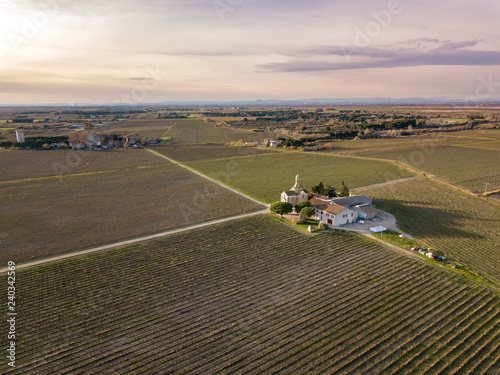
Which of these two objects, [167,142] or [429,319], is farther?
[167,142]

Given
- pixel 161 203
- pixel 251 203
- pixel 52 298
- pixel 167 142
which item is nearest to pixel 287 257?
pixel 251 203

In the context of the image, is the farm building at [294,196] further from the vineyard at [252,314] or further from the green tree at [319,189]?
the vineyard at [252,314]

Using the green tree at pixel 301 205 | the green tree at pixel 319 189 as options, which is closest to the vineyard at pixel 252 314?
the green tree at pixel 301 205

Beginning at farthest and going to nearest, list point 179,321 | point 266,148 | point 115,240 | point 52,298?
point 266,148, point 115,240, point 52,298, point 179,321

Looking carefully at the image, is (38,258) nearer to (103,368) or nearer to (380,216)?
(103,368)

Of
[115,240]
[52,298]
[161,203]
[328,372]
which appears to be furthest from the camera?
[161,203]

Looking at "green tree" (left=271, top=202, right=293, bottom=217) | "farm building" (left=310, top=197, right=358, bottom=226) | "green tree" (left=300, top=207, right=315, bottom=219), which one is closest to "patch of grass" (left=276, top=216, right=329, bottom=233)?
"green tree" (left=300, top=207, right=315, bottom=219)

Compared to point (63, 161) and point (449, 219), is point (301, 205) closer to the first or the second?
point (449, 219)
